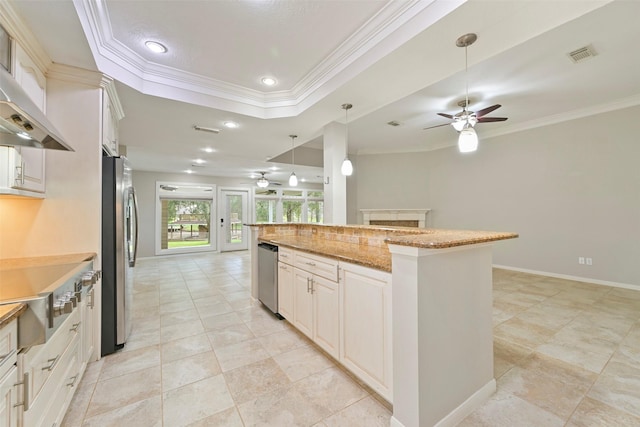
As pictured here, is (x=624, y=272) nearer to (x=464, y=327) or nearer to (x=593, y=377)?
(x=593, y=377)

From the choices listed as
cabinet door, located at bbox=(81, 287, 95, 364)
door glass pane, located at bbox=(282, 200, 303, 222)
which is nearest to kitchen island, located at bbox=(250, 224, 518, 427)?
cabinet door, located at bbox=(81, 287, 95, 364)

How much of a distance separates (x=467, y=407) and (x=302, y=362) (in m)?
1.22

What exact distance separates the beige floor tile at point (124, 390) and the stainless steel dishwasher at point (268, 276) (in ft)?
4.24

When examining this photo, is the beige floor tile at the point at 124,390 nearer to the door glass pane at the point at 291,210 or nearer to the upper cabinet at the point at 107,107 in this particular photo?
the upper cabinet at the point at 107,107

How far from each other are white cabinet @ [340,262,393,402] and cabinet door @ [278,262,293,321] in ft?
2.98

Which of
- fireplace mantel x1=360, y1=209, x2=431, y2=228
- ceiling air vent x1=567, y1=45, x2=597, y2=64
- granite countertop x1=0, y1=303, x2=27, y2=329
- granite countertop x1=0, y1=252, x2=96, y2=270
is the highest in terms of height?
ceiling air vent x1=567, y1=45, x2=597, y2=64

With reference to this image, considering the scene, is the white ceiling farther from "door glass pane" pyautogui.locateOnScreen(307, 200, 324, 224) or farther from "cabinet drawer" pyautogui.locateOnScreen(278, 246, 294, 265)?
"door glass pane" pyautogui.locateOnScreen(307, 200, 324, 224)

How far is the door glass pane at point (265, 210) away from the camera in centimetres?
931

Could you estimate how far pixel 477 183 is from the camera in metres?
5.75

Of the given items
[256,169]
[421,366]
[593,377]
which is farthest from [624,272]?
[256,169]

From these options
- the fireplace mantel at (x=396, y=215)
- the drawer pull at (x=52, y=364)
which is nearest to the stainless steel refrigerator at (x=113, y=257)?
the drawer pull at (x=52, y=364)

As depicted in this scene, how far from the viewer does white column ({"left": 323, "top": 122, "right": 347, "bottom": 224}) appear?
383 centimetres

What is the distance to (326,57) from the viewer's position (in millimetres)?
2512

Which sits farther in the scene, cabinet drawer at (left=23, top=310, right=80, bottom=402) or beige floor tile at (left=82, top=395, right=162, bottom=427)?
beige floor tile at (left=82, top=395, right=162, bottom=427)
